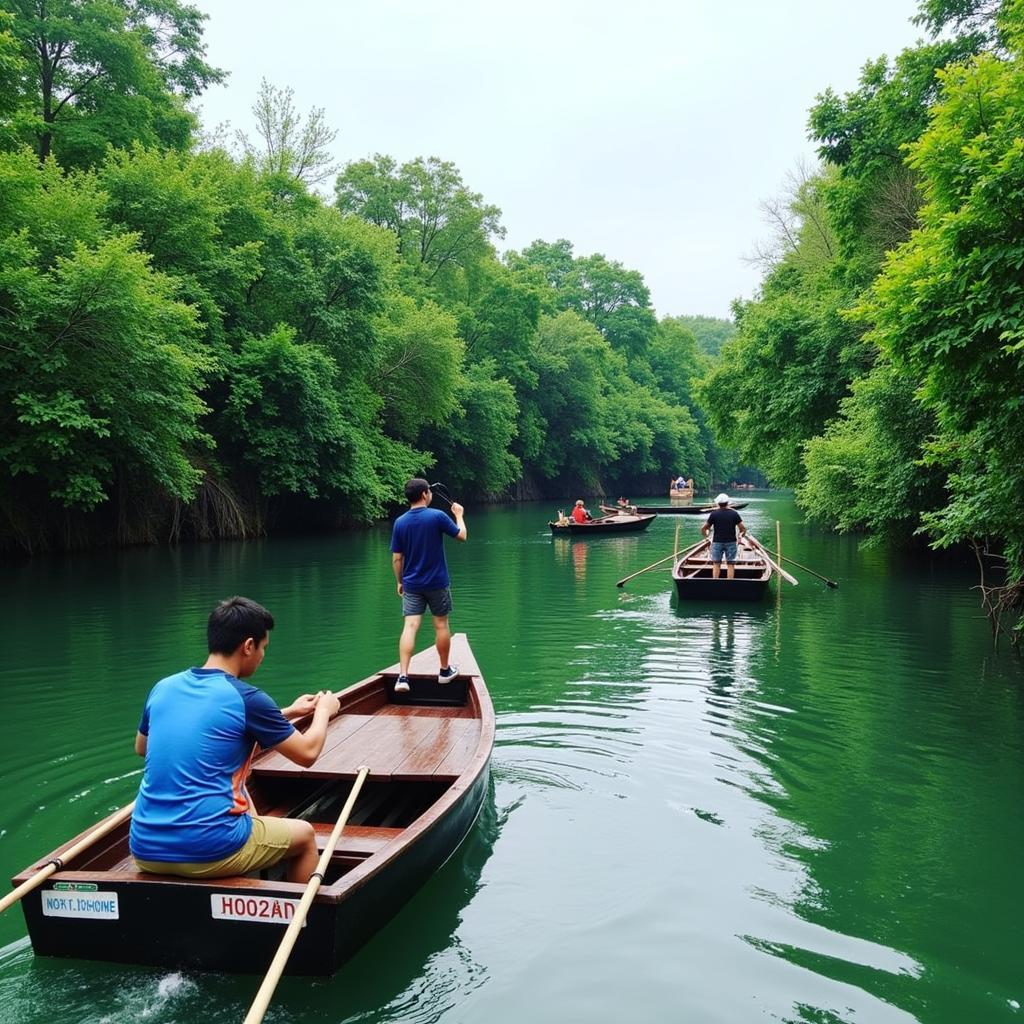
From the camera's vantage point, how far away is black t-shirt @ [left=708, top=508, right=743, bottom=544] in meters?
14.0

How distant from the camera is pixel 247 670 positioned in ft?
11.4

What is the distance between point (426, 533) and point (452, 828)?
8.58 ft

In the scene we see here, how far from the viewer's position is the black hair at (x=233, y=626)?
11.1ft

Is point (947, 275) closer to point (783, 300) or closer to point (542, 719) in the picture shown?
point (542, 719)

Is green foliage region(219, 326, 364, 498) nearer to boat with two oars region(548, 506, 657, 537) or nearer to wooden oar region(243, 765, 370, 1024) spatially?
boat with two oars region(548, 506, 657, 537)

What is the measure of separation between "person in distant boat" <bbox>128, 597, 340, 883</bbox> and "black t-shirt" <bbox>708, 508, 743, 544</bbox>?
11.4 m

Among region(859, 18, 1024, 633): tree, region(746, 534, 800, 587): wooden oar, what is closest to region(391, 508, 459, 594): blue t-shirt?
region(859, 18, 1024, 633): tree

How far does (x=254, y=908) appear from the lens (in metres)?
3.20

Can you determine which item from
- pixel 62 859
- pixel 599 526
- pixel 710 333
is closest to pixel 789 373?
pixel 599 526

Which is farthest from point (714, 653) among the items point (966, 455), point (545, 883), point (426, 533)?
point (545, 883)

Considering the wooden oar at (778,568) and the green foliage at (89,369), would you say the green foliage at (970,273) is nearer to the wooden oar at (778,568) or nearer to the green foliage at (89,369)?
the wooden oar at (778,568)

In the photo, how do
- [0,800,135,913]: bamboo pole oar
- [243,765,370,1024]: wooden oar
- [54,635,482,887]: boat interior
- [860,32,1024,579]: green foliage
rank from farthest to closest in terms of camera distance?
[860,32,1024,579]: green foliage < [54,635,482,887]: boat interior < [0,800,135,913]: bamboo pole oar < [243,765,370,1024]: wooden oar

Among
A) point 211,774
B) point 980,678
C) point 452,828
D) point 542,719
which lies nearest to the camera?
point 211,774

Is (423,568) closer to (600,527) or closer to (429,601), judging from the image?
(429,601)
